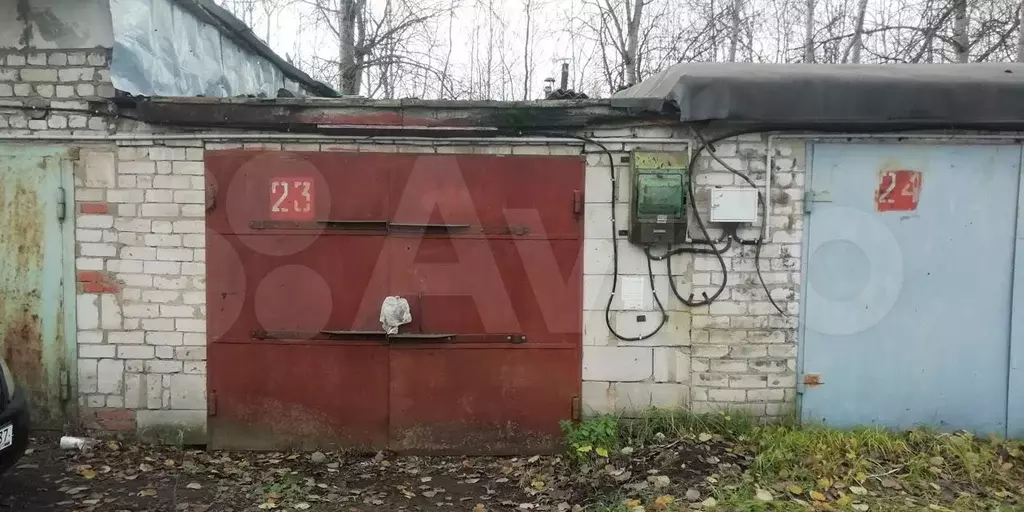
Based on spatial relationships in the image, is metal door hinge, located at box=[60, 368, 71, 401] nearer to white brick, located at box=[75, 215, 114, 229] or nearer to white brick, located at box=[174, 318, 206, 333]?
white brick, located at box=[174, 318, 206, 333]

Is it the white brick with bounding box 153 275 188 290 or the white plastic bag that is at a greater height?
the white brick with bounding box 153 275 188 290

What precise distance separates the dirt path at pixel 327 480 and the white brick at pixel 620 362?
53cm

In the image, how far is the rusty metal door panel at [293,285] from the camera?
4.58 meters

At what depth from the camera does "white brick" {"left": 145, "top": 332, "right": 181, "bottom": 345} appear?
4625 mm

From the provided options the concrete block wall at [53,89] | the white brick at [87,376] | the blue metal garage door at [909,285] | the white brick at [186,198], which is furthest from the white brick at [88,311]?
the blue metal garage door at [909,285]

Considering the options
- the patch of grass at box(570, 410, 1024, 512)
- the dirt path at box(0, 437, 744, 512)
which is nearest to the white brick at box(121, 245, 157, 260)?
the dirt path at box(0, 437, 744, 512)

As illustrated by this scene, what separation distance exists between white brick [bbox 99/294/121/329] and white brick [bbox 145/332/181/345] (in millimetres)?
227

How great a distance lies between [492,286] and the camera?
4.61m

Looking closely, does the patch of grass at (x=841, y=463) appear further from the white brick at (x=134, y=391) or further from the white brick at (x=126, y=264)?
the white brick at (x=126, y=264)

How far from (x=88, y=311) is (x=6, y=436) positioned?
1.33 m

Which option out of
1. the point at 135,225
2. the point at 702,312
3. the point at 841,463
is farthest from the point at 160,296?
the point at 841,463

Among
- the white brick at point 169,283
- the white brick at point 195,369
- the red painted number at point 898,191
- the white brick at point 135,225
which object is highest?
the red painted number at point 898,191

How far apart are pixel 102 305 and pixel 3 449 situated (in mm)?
1376

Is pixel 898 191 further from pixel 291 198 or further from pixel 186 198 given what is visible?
pixel 186 198
